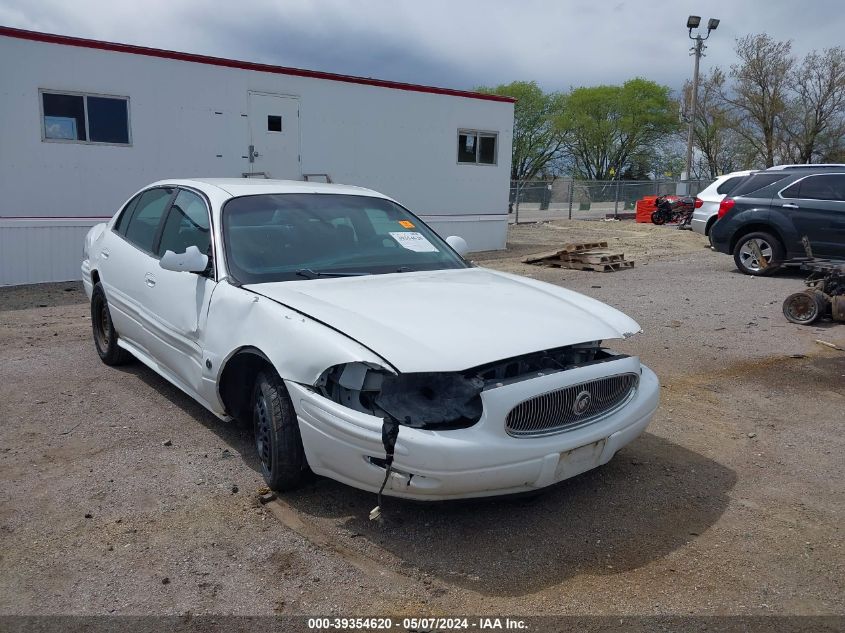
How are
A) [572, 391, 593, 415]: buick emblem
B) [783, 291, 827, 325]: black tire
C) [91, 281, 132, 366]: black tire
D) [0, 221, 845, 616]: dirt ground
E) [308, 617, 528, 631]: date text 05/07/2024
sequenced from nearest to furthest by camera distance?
1. [308, 617, 528, 631]: date text 05/07/2024
2. [0, 221, 845, 616]: dirt ground
3. [572, 391, 593, 415]: buick emblem
4. [91, 281, 132, 366]: black tire
5. [783, 291, 827, 325]: black tire

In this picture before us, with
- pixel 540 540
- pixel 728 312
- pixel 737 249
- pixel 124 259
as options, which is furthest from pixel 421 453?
pixel 737 249

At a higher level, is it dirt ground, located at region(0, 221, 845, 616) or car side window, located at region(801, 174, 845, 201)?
car side window, located at region(801, 174, 845, 201)

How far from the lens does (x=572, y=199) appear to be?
3044 cm

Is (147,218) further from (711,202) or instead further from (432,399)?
(711,202)

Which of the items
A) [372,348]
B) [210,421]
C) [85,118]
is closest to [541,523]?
[372,348]

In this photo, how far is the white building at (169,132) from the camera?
11.2 m

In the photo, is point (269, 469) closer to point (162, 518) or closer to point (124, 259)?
point (162, 518)

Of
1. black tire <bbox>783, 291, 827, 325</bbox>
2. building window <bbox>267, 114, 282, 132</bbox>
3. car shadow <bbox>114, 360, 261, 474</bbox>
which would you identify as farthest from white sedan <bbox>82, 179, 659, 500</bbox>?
building window <bbox>267, 114, 282, 132</bbox>

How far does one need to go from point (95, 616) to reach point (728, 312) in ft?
26.5

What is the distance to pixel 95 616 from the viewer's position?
2.74 metres

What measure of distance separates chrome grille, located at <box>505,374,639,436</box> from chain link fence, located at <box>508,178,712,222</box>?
24.5m

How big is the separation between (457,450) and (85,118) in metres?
11.1

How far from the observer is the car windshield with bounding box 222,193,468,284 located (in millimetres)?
4180

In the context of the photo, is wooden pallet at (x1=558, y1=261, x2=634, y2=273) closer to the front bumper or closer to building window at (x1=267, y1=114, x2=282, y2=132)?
building window at (x1=267, y1=114, x2=282, y2=132)
